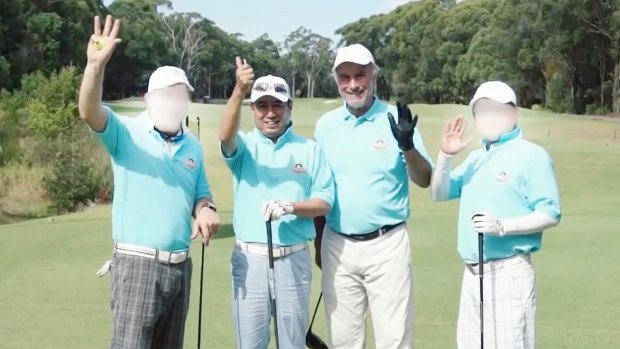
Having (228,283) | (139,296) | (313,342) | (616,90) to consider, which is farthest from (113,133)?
(616,90)

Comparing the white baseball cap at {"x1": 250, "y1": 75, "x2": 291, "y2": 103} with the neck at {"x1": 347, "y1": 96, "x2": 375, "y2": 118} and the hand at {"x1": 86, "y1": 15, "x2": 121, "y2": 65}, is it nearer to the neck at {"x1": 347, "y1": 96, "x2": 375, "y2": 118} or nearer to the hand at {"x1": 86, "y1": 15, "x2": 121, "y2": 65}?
the neck at {"x1": 347, "y1": 96, "x2": 375, "y2": 118}

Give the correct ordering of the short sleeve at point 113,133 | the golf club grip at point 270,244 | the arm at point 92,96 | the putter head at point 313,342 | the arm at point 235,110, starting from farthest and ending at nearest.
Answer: the putter head at point 313,342, the golf club grip at point 270,244, the arm at point 235,110, the short sleeve at point 113,133, the arm at point 92,96

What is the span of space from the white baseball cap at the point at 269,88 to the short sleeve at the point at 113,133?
0.58 metres

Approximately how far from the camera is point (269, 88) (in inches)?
133

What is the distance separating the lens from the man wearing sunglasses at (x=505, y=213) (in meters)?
3.25

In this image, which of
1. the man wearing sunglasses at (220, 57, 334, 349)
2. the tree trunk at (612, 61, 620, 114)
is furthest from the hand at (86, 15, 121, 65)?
the tree trunk at (612, 61, 620, 114)

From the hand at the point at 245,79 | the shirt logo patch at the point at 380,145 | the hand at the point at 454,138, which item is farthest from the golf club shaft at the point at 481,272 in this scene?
the hand at the point at 245,79

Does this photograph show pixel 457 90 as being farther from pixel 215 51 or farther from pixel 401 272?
pixel 401 272

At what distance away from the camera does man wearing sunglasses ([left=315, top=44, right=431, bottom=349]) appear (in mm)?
3604

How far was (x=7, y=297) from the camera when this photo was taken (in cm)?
617

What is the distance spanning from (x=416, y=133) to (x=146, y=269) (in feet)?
4.59

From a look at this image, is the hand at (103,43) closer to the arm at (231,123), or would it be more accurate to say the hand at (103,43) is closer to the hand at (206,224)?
the arm at (231,123)

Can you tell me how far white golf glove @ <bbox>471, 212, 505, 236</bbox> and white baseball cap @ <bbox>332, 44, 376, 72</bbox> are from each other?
2.95 ft

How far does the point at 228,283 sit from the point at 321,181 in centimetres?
320
